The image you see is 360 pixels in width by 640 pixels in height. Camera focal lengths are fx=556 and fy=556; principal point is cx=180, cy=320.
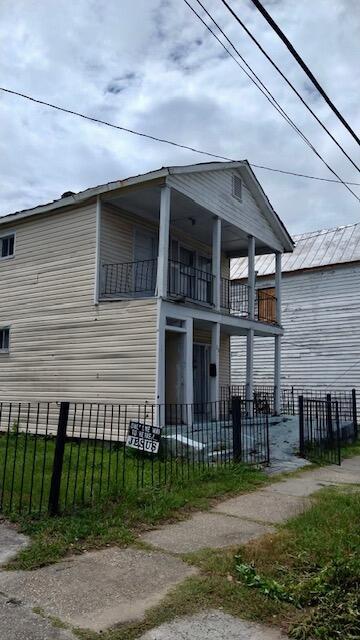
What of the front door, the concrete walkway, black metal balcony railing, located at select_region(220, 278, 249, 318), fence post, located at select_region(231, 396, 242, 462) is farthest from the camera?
black metal balcony railing, located at select_region(220, 278, 249, 318)

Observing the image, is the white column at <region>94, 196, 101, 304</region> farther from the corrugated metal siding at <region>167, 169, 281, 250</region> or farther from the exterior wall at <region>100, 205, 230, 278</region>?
the corrugated metal siding at <region>167, 169, 281, 250</region>

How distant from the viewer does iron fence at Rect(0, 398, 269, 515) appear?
6.77 m

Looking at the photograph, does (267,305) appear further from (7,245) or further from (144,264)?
(7,245)

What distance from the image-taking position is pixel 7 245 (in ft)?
55.5

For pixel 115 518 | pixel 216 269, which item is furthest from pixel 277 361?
pixel 115 518

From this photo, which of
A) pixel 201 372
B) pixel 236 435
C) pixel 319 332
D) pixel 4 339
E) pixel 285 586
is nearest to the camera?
pixel 285 586

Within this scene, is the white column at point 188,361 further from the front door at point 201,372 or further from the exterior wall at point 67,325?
the front door at point 201,372

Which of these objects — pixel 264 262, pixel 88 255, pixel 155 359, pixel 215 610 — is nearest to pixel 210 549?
pixel 215 610

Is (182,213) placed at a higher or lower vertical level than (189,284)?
higher

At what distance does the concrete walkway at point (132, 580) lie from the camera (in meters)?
3.79

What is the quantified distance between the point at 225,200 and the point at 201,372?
549 centimetres

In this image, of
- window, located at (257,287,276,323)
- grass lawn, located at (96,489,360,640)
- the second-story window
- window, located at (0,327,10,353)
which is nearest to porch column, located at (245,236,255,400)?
the second-story window

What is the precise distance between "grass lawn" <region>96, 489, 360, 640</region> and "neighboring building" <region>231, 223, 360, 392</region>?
17.4 m

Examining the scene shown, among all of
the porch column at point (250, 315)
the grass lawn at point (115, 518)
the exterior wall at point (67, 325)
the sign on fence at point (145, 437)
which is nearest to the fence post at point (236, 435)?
the grass lawn at point (115, 518)
